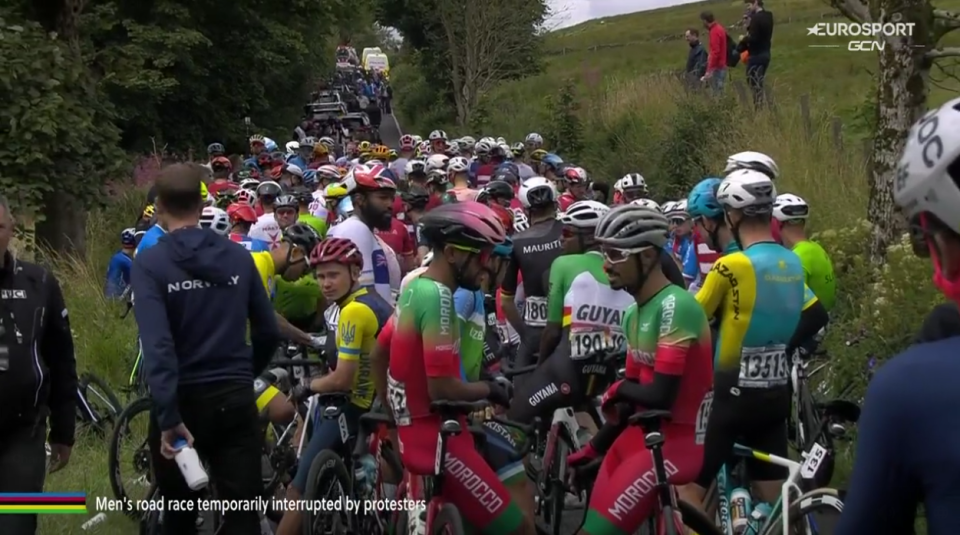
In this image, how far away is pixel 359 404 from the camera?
6.70 metres

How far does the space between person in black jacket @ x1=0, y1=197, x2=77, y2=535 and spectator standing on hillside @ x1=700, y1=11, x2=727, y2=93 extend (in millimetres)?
16397

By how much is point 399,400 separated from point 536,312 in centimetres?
363

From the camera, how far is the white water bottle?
5.14 m

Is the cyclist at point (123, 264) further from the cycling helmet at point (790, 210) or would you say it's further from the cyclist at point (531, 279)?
the cycling helmet at point (790, 210)

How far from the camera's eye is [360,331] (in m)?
6.45

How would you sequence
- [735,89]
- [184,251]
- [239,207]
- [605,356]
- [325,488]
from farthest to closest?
1. [735,89]
2. [239,207]
3. [605,356]
4. [325,488]
5. [184,251]

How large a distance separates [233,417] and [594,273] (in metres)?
2.75

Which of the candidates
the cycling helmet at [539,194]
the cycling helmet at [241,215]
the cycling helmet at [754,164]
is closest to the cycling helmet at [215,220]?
the cycling helmet at [241,215]

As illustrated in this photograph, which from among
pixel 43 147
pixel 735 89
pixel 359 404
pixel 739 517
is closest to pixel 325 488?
pixel 359 404

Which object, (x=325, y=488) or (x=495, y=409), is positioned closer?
(x=325, y=488)

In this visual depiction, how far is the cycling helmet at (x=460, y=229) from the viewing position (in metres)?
5.38

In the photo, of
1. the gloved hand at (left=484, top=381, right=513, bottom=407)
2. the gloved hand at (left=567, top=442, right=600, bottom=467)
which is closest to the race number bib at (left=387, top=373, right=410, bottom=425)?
the gloved hand at (left=484, top=381, right=513, bottom=407)

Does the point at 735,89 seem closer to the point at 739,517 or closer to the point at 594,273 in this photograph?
the point at 594,273

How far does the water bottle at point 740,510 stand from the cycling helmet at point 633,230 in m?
1.38
